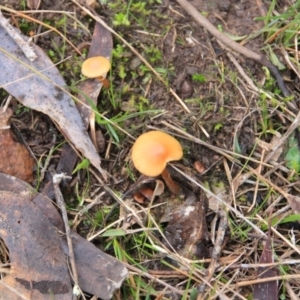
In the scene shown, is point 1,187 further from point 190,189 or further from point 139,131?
point 190,189

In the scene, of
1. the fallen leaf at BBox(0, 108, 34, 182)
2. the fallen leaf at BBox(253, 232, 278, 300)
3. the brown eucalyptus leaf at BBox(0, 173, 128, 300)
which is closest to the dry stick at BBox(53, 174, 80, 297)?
the brown eucalyptus leaf at BBox(0, 173, 128, 300)

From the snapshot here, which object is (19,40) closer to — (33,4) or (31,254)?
(33,4)

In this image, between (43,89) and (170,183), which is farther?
(43,89)

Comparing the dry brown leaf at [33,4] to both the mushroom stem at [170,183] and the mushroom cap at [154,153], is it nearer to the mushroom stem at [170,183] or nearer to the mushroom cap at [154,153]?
the mushroom cap at [154,153]

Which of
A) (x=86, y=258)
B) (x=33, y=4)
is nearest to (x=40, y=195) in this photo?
(x=86, y=258)

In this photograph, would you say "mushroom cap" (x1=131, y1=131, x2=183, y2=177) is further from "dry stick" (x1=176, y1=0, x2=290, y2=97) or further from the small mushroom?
"dry stick" (x1=176, y1=0, x2=290, y2=97)
